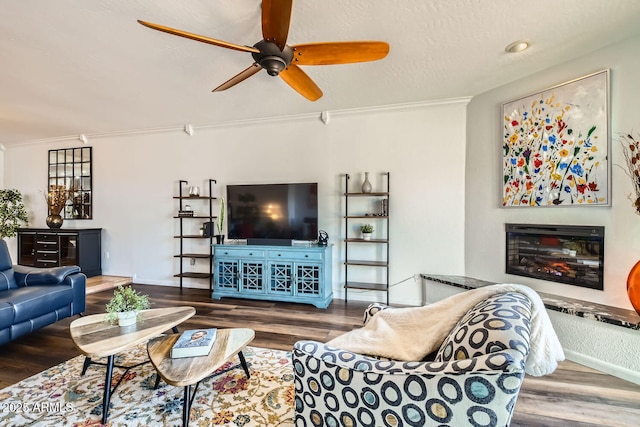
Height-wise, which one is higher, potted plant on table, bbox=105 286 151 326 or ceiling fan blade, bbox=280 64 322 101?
ceiling fan blade, bbox=280 64 322 101

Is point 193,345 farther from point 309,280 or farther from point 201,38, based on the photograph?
point 309,280

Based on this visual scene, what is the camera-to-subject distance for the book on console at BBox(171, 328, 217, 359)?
1.64 metres

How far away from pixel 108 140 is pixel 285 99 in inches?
147

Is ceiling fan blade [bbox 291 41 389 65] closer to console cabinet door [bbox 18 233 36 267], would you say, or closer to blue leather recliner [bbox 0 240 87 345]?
blue leather recliner [bbox 0 240 87 345]

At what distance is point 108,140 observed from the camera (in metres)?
4.97

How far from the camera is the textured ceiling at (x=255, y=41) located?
1.94 meters

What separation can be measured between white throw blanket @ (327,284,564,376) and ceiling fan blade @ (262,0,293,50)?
1.83m

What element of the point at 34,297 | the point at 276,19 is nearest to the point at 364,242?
the point at 276,19

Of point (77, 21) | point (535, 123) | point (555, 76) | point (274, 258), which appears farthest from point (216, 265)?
point (555, 76)

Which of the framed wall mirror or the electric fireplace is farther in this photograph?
the framed wall mirror

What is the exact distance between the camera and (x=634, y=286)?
2.04 metres

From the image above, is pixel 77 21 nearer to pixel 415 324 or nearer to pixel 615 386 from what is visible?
pixel 415 324

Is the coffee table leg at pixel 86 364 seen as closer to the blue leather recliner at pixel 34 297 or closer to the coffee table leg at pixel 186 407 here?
the blue leather recliner at pixel 34 297

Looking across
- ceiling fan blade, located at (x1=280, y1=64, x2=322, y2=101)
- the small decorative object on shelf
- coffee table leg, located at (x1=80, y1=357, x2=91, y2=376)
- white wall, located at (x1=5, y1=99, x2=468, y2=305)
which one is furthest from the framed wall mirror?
ceiling fan blade, located at (x1=280, y1=64, x2=322, y2=101)
